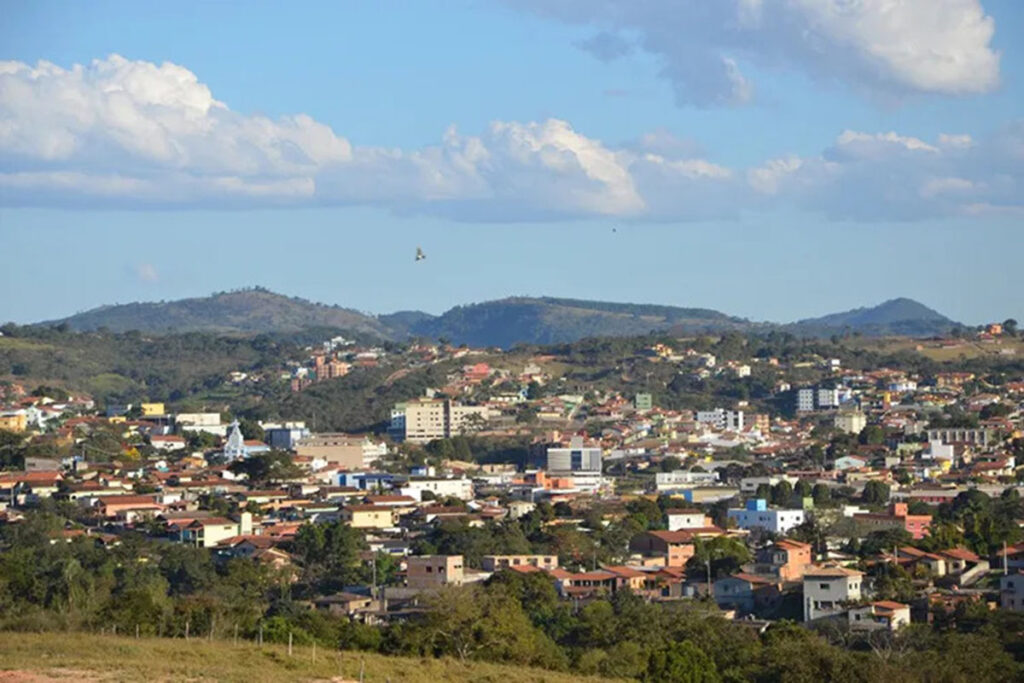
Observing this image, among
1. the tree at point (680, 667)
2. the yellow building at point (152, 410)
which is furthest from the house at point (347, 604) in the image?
the yellow building at point (152, 410)

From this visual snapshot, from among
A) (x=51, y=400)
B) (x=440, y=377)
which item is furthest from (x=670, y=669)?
(x=440, y=377)

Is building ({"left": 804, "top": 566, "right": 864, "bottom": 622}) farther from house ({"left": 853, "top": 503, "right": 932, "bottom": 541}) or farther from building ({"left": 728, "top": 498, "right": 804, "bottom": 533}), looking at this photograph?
building ({"left": 728, "top": 498, "right": 804, "bottom": 533})

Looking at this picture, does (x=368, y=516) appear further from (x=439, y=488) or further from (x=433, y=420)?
(x=433, y=420)

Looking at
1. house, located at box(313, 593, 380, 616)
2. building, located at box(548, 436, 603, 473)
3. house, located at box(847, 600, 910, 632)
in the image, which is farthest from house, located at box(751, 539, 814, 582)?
building, located at box(548, 436, 603, 473)

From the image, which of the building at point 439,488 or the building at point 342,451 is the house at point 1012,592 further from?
the building at point 342,451

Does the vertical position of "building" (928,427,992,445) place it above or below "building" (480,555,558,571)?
above

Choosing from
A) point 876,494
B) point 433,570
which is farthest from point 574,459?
point 433,570
